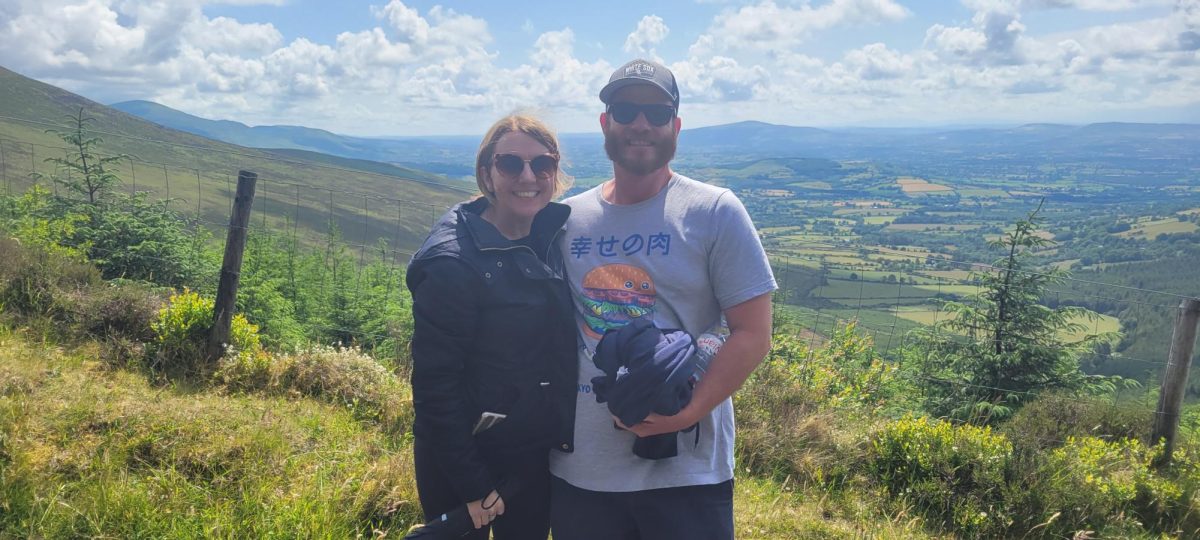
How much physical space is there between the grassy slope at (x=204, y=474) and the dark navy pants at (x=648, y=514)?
4.22 feet

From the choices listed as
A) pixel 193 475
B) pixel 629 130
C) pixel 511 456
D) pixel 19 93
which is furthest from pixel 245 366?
pixel 19 93

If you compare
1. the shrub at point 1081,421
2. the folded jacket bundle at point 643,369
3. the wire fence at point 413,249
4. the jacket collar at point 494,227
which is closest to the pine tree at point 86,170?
the wire fence at point 413,249

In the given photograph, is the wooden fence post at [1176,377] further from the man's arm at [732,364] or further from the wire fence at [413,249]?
the man's arm at [732,364]

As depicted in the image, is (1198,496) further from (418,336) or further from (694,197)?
(418,336)

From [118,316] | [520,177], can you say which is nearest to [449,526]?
[520,177]

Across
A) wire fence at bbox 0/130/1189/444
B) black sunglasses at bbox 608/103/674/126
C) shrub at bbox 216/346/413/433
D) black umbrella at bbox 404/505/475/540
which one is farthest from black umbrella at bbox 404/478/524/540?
wire fence at bbox 0/130/1189/444

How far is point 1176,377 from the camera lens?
459 cm

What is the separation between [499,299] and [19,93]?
13536cm

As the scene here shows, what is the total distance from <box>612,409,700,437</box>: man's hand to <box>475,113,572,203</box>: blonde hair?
0.84 meters

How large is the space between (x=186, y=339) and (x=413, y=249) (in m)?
56.2

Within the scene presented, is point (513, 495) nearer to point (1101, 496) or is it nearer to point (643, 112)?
point (643, 112)

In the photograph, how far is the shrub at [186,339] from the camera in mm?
4484

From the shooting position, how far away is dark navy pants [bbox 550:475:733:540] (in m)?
1.92

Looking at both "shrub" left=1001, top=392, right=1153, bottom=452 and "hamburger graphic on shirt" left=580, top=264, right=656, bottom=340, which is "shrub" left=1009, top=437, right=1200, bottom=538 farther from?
"hamburger graphic on shirt" left=580, top=264, right=656, bottom=340
